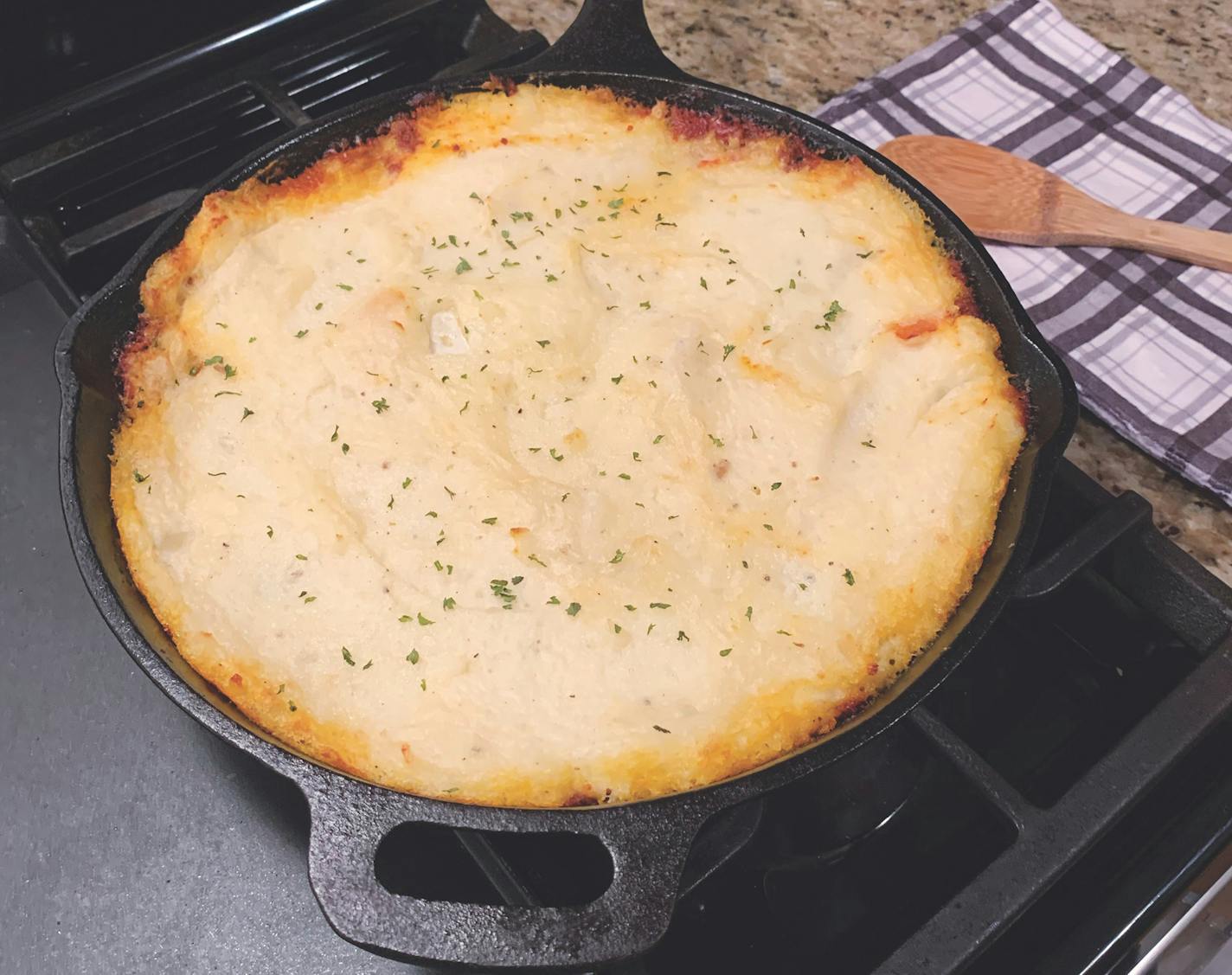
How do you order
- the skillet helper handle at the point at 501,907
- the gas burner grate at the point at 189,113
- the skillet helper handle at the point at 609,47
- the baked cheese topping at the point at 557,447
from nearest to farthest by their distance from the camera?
the skillet helper handle at the point at 501,907, the baked cheese topping at the point at 557,447, the skillet helper handle at the point at 609,47, the gas burner grate at the point at 189,113

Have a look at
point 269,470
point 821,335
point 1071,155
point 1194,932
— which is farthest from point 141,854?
point 1071,155

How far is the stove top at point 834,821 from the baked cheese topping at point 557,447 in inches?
6.5

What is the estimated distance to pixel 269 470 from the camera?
1297mm

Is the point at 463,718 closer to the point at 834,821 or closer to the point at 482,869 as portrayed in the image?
the point at 482,869

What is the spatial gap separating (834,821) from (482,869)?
47 cm

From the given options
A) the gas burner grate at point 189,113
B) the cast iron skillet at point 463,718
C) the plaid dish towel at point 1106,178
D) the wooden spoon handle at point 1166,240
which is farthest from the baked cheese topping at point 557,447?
the wooden spoon handle at point 1166,240

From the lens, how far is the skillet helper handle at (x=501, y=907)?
93 cm

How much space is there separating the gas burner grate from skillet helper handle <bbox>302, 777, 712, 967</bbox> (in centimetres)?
118

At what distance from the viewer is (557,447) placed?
4.39 feet

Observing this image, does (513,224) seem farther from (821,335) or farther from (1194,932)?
(1194,932)

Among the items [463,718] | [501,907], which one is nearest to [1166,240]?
[463,718]

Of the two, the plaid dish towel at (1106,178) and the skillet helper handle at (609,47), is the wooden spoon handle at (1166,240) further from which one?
the skillet helper handle at (609,47)

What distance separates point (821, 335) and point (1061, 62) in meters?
1.24

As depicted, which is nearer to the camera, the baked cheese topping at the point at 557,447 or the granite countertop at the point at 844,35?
the baked cheese topping at the point at 557,447
